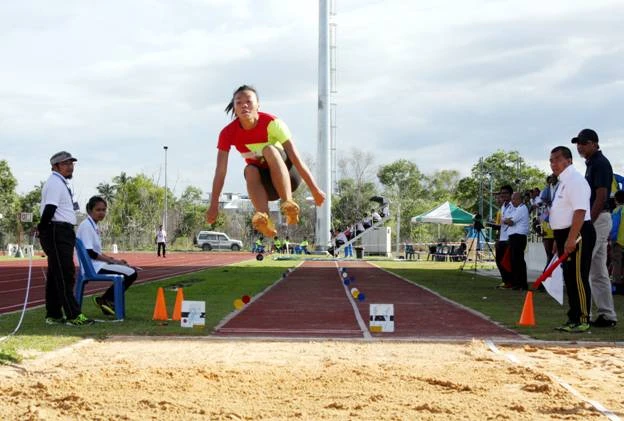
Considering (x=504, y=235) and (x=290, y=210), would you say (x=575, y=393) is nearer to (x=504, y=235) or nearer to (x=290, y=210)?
(x=290, y=210)

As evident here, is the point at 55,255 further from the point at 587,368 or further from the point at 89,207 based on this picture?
the point at 587,368

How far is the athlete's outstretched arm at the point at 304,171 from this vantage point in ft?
17.6

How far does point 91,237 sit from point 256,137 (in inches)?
203

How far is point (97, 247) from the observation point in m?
9.85

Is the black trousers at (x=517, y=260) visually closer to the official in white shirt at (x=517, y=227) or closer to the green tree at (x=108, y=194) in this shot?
the official in white shirt at (x=517, y=227)

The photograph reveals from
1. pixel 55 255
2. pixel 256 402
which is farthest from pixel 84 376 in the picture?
pixel 55 255

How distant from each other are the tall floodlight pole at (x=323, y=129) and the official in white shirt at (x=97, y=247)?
14.4 ft

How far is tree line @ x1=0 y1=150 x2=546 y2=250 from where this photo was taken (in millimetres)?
8086

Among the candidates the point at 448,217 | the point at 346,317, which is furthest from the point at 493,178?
the point at 346,317

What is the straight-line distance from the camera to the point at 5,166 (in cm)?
5072

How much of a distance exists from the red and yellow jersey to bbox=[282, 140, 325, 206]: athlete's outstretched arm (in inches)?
2.3

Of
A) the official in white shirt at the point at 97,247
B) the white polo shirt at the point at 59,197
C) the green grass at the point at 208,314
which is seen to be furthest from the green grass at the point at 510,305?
the white polo shirt at the point at 59,197

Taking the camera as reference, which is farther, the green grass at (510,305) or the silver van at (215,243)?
the silver van at (215,243)

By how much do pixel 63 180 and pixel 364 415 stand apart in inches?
225
